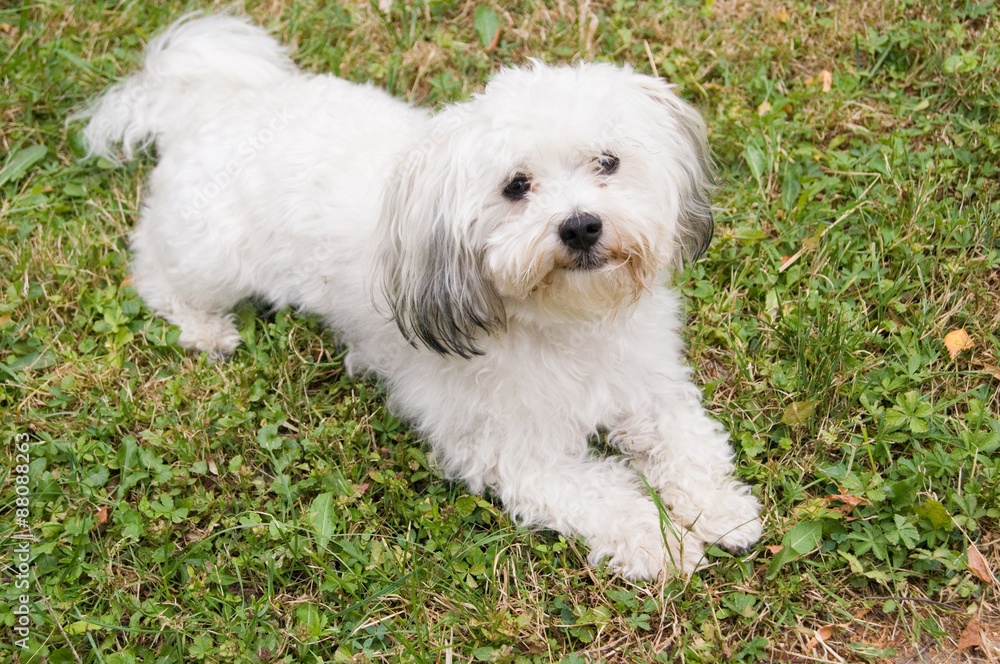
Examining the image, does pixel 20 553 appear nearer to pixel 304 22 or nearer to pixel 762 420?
pixel 762 420

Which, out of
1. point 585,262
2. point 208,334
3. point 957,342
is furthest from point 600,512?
point 208,334

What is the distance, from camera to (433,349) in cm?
265

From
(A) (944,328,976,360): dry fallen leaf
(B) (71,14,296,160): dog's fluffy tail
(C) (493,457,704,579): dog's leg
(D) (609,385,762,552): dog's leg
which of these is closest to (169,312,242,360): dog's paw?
(B) (71,14,296,160): dog's fluffy tail

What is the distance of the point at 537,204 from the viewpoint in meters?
2.28

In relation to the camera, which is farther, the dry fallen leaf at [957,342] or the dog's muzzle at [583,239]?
the dry fallen leaf at [957,342]

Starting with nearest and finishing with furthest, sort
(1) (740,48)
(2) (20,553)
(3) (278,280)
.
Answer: (2) (20,553), (3) (278,280), (1) (740,48)

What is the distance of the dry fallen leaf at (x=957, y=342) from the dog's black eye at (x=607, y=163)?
151 centimetres

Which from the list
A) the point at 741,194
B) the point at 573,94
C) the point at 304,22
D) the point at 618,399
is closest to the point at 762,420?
the point at 618,399

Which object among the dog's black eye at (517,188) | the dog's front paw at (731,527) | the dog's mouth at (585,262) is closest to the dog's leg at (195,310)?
the dog's black eye at (517,188)

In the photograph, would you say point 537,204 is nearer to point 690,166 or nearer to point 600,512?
point 690,166

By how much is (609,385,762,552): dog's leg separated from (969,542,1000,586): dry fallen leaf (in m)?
0.62

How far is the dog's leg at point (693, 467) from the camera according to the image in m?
2.68

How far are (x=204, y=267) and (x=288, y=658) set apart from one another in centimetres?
158

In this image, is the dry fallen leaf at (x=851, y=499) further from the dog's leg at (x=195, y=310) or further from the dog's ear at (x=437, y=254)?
the dog's leg at (x=195, y=310)
